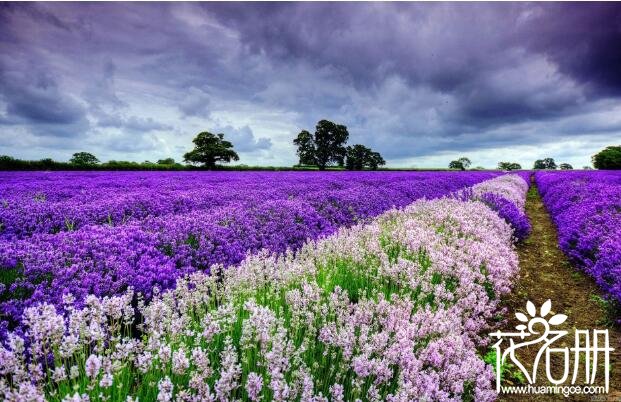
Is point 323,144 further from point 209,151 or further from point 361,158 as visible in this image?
point 209,151

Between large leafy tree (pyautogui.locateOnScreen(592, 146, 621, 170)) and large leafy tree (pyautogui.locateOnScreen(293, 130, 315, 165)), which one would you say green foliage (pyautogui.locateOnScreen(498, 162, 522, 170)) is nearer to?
large leafy tree (pyautogui.locateOnScreen(592, 146, 621, 170))

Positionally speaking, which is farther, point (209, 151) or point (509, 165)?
point (509, 165)

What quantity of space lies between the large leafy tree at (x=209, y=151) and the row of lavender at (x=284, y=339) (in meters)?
51.8

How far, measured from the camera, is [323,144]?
200 ft

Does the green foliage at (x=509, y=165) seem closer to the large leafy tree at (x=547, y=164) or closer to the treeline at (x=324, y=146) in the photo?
the large leafy tree at (x=547, y=164)

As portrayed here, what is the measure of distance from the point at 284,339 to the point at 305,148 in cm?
5836

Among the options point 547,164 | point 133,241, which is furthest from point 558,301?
point 547,164

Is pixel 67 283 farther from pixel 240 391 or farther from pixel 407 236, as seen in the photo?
pixel 407 236

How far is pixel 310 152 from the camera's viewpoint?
59812mm

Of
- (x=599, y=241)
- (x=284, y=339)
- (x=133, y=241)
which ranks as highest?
(x=133, y=241)

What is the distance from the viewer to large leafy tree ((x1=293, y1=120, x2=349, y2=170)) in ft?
197

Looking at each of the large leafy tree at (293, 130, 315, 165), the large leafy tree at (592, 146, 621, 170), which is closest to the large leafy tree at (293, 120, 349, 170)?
the large leafy tree at (293, 130, 315, 165)

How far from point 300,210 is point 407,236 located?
11.2 feet

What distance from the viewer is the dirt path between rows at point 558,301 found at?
3375 mm
